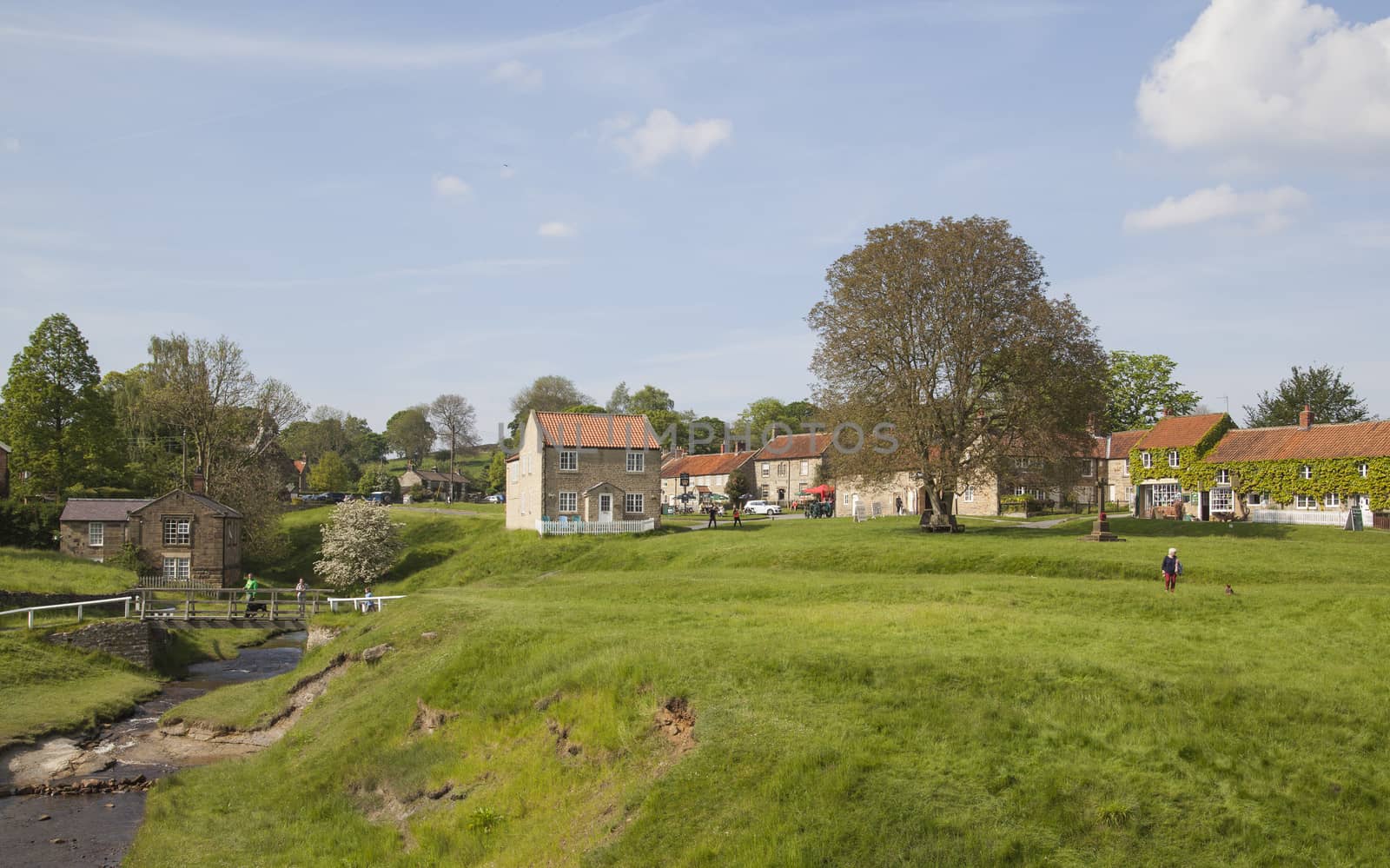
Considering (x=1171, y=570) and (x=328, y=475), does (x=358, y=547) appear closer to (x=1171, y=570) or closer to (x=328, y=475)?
(x=1171, y=570)

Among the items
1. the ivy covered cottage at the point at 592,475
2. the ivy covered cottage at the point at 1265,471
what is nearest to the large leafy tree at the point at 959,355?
the ivy covered cottage at the point at 1265,471

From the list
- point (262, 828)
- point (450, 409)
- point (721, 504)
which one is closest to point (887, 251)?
point (262, 828)

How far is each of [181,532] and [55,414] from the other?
1802 centimetres

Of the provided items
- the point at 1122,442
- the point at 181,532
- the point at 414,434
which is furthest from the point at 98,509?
the point at 414,434

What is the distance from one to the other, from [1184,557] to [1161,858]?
25.7m

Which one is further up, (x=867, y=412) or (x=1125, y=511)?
(x=867, y=412)

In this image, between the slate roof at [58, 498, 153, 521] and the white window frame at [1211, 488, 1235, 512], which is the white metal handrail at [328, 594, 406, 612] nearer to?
the slate roof at [58, 498, 153, 521]

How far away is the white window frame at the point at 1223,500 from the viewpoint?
6094cm

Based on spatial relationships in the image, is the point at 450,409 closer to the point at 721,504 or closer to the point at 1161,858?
the point at 721,504

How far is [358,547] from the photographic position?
60688mm

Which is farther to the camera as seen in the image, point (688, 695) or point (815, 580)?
point (815, 580)

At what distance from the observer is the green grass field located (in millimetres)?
13578

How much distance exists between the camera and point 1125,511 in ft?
234

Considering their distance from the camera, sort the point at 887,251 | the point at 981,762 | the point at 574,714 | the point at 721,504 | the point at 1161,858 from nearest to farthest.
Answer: the point at 1161,858 → the point at 981,762 → the point at 574,714 → the point at 887,251 → the point at 721,504
